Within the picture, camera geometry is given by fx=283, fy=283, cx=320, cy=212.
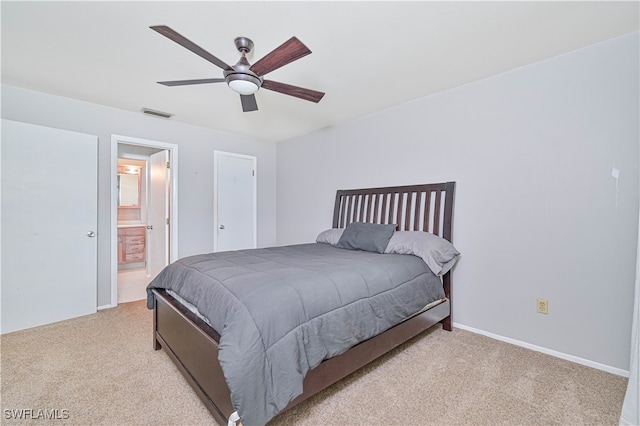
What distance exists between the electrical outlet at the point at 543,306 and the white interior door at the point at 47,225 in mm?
4496

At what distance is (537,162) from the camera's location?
93.0 inches

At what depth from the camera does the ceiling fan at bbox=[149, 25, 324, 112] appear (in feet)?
5.33

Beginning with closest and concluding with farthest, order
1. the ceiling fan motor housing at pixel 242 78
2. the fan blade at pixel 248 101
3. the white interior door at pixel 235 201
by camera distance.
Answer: the ceiling fan motor housing at pixel 242 78, the fan blade at pixel 248 101, the white interior door at pixel 235 201

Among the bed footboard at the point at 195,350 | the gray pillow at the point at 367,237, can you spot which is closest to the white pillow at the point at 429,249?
the gray pillow at the point at 367,237

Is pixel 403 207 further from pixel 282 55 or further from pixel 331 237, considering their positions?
pixel 282 55

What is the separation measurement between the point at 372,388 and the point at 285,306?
92cm

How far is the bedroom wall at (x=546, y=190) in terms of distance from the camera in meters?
2.01

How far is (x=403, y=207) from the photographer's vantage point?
10.6ft

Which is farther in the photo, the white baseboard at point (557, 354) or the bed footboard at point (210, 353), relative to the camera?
the white baseboard at point (557, 354)

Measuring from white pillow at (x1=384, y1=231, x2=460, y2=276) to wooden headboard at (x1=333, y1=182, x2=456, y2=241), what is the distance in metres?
0.18

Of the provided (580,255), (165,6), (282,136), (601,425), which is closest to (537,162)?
(580,255)

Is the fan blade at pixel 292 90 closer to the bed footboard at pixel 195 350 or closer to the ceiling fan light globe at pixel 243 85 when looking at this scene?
the ceiling fan light globe at pixel 243 85

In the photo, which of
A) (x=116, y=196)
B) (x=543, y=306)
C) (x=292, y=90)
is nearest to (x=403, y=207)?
(x=543, y=306)

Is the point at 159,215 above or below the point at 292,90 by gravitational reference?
below
